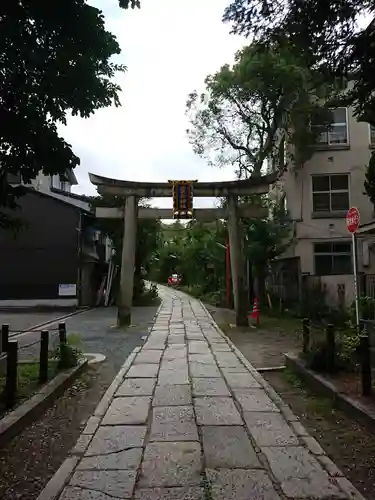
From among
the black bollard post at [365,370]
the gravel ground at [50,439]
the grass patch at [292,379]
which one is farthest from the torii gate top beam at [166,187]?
the black bollard post at [365,370]

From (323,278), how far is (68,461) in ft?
46.9

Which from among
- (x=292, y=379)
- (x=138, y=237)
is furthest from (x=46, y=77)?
(x=138, y=237)

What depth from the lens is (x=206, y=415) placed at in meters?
5.49

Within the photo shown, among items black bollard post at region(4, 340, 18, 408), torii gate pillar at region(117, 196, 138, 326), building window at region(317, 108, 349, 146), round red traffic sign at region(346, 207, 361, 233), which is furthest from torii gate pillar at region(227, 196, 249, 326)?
black bollard post at region(4, 340, 18, 408)

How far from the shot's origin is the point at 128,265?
16.0 m

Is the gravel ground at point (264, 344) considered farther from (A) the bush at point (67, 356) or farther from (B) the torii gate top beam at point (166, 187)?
(B) the torii gate top beam at point (166, 187)

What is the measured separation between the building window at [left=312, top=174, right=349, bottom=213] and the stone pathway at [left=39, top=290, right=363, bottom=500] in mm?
14206

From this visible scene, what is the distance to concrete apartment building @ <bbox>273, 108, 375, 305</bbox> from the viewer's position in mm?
20047

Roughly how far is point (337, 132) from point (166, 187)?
8534 millimetres

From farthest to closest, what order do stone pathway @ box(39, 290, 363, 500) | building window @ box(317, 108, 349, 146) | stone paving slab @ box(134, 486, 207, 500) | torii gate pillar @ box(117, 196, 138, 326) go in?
building window @ box(317, 108, 349, 146) < torii gate pillar @ box(117, 196, 138, 326) < stone pathway @ box(39, 290, 363, 500) < stone paving slab @ box(134, 486, 207, 500)

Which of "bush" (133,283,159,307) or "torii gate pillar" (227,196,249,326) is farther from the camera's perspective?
"bush" (133,283,159,307)

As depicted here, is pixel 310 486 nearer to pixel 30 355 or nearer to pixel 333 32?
pixel 333 32

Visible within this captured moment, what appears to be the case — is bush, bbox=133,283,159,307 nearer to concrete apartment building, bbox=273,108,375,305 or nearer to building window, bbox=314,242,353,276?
concrete apartment building, bbox=273,108,375,305

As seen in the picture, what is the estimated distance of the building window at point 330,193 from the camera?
20391 mm
